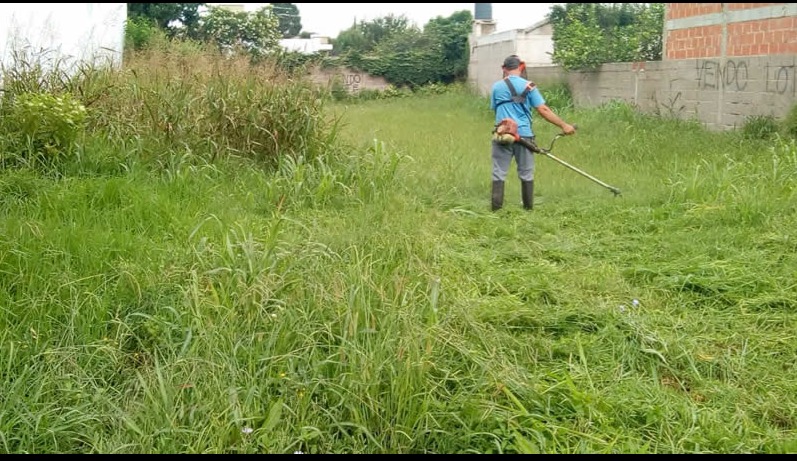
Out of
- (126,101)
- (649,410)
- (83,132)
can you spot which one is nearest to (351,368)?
(649,410)

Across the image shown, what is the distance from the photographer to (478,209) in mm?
7445

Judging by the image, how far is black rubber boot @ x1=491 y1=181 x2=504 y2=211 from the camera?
7.54 metres

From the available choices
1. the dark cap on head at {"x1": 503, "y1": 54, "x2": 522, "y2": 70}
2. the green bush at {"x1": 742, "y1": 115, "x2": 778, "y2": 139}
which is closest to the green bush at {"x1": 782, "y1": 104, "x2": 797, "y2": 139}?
the green bush at {"x1": 742, "y1": 115, "x2": 778, "y2": 139}

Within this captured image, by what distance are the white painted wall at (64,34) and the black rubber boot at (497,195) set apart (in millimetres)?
4375

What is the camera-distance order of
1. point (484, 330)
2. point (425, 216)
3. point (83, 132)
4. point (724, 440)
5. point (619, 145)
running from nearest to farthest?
point (724, 440) < point (484, 330) < point (425, 216) < point (83, 132) < point (619, 145)

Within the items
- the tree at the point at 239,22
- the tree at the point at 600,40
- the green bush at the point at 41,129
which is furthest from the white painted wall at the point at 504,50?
the green bush at the point at 41,129

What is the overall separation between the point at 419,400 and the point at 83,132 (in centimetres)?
519

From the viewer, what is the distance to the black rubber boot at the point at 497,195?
7.54 m

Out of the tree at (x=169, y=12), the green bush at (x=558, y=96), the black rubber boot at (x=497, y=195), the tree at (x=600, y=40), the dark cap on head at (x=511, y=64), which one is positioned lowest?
the black rubber boot at (x=497, y=195)

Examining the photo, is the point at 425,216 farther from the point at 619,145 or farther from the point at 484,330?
the point at 619,145

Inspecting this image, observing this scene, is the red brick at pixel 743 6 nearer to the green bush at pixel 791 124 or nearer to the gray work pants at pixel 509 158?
the green bush at pixel 791 124

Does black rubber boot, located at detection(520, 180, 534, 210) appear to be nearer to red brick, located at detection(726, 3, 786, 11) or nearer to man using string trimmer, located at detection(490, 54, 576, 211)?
man using string trimmer, located at detection(490, 54, 576, 211)

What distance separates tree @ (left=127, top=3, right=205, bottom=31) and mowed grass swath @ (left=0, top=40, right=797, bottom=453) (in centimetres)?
1840

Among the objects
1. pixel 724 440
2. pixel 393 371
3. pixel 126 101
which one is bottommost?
pixel 724 440
